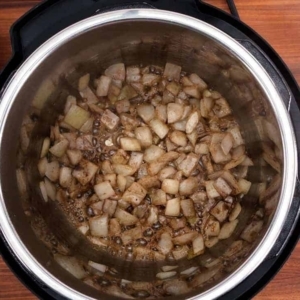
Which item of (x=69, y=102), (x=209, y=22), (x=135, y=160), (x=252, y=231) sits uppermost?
(x=209, y=22)

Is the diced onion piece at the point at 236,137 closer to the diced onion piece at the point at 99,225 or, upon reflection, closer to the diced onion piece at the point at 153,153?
the diced onion piece at the point at 153,153

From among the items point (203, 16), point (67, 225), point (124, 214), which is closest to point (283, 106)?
point (203, 16)

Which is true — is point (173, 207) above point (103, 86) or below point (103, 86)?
below

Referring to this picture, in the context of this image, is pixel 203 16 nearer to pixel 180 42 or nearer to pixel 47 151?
pixel 180 42

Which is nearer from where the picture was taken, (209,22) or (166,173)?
(209,22)

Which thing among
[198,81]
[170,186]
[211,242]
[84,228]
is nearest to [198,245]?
[211,242]

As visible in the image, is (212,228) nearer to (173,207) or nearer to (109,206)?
(173,207)

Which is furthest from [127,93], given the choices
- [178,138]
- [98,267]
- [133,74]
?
[98,267]
